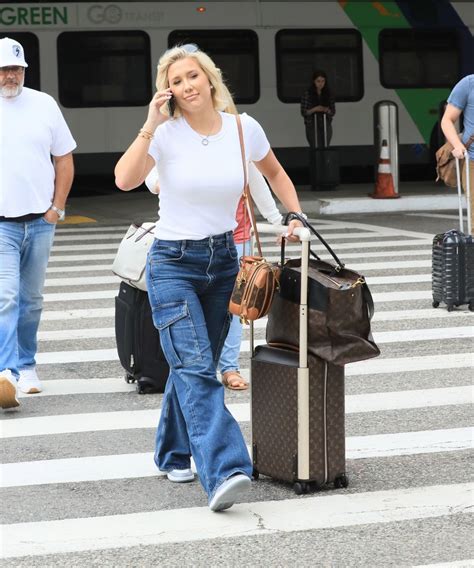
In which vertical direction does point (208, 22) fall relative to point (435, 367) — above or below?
above

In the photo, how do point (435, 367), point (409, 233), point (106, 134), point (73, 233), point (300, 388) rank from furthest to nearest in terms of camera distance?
point (106, 134), point (73, 233), point (409, 233), point (435, 367), point (300, 388)

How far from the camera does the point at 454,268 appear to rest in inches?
402

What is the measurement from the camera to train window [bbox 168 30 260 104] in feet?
79.4

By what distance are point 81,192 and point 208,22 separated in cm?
373

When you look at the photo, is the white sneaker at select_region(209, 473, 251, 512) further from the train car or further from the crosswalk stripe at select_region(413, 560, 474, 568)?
the train car

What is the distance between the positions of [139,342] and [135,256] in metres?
0.48

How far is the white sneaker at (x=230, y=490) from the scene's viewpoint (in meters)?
5.22

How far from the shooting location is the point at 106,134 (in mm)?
23766

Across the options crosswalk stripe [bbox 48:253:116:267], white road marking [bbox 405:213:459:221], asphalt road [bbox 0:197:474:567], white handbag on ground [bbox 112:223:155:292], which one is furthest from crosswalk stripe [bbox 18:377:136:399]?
white road marking [bbox 405:213:459:221]

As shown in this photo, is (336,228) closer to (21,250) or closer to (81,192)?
(81,192)

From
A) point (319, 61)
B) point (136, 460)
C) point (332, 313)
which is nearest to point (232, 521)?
point (332, 313)

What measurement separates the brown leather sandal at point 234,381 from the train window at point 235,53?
1666cm

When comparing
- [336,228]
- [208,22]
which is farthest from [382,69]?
[336,228]

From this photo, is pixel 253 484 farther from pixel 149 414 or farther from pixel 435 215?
pixel 435 215
